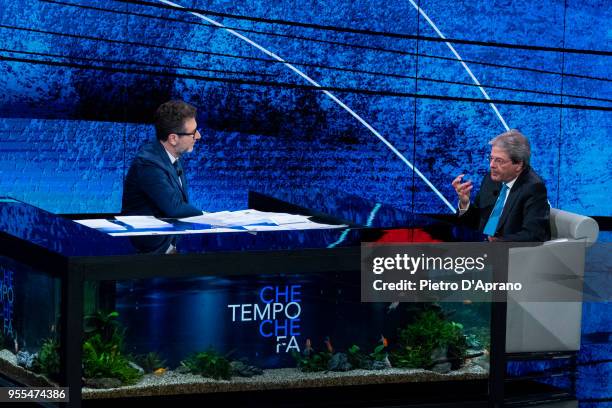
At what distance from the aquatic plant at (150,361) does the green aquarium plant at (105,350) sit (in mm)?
29

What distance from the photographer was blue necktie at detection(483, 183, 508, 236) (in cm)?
541

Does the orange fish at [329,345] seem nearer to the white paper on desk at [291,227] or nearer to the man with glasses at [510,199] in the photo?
the white paper on desk at [291,227]

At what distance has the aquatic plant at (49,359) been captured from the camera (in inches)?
140

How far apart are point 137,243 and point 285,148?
3.50 meters

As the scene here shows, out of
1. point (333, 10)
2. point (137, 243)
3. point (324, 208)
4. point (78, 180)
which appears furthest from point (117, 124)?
point (137, 243)

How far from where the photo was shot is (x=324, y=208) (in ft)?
15.9

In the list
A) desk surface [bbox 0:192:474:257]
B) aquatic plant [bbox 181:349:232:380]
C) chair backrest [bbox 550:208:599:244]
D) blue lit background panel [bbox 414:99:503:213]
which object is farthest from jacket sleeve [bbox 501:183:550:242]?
blue lit background panel [bbox 414:99:503:213]

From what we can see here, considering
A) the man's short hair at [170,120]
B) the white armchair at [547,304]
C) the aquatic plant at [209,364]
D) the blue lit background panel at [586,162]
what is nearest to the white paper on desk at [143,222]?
the aquatic plant at [209,364]

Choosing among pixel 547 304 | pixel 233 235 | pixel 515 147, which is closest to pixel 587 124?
pixel 515 147

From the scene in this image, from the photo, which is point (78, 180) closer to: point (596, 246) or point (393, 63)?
point (393, 63)

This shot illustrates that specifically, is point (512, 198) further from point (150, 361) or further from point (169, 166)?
point (150, 361)

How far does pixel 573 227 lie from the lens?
518 centimetres

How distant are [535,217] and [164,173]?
65.8 inches

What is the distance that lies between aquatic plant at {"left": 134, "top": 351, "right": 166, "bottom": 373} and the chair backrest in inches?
88.5
